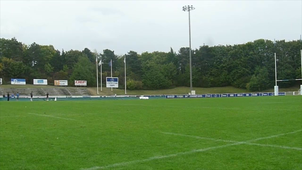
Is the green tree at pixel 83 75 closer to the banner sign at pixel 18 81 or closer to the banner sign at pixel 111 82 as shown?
the banner sign at pixel 18 81

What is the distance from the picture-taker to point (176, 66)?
104m

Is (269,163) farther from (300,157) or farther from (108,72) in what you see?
(108,72)

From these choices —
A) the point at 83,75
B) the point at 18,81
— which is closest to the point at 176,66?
the point at 83,75

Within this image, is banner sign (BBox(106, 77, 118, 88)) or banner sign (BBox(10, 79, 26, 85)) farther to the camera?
banner sign (BBox(10, 79, 26, 85))

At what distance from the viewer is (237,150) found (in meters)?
6.70

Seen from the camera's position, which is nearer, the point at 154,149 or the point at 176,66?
the point at 154,149

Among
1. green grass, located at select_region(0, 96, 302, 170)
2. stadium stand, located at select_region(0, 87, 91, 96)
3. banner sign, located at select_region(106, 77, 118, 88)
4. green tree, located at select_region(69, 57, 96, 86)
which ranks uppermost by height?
green tree, located at select_region(69, 57, 96, 86)

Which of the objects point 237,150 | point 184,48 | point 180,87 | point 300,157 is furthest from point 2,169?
point 184,48

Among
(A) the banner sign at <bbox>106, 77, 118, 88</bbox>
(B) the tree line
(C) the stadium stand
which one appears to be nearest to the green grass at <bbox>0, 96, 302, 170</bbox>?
(A) the banner sign at <bbox>106, 77, 118, 88</bbox>

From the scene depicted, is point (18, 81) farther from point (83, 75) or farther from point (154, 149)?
point (154, 149)

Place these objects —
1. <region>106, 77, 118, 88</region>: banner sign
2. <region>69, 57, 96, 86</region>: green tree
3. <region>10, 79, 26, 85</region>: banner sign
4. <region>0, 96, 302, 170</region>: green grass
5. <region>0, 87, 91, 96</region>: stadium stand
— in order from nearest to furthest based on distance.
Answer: <region>0, 96, 302, 170</region>: green grass
<region>106, 77, 118, 88</region>: banner sign
<region>0, 87, 91, 96</region>: stadium stand
<region>10, 79, 26, 85</region>: banner sign
<region>69, 57, 96, 86</region>: green tree

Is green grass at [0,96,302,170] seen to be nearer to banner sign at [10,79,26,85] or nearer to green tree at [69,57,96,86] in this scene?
banner sign at [10,79,26,85]

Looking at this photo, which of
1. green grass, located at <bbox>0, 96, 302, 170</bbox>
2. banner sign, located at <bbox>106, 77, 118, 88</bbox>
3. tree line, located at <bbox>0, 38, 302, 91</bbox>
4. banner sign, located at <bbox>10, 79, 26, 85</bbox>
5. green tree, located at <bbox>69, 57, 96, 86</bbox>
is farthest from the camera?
green tree, located at <bbox>69, 57, 96, 86</bbox>

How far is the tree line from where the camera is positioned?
283ft
